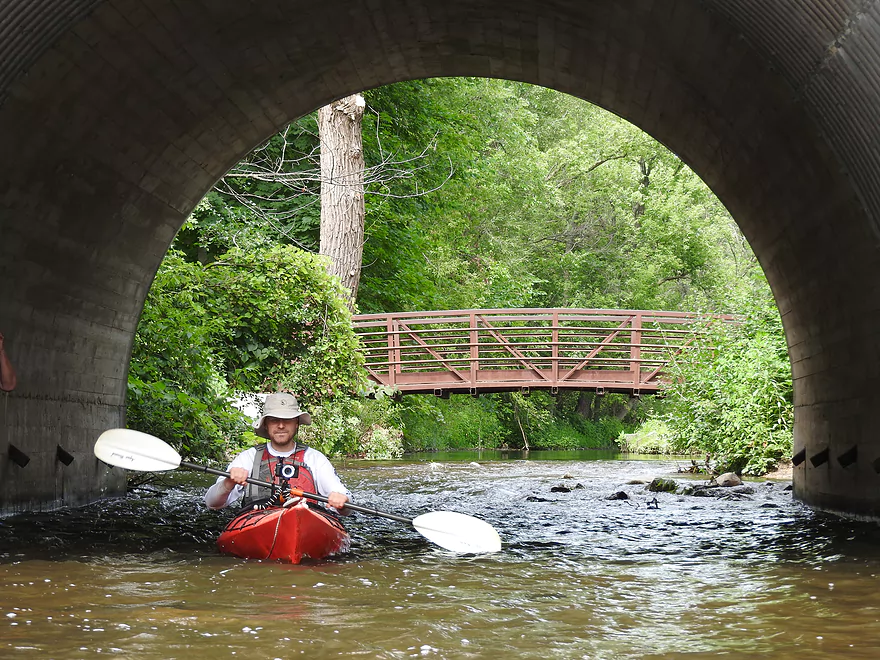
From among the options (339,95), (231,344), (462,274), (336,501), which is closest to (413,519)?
(336,501)

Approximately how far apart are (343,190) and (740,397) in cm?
794

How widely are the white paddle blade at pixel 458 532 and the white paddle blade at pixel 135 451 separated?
1.81 m

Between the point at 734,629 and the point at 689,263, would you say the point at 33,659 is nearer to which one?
the point at 734,629

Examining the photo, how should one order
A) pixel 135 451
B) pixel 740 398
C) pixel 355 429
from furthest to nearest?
pixel 355 429, pixel 740 398, pixel 135 451

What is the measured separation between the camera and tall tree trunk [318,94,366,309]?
1758 cm

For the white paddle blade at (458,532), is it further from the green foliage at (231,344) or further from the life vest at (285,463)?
the green foliage at (231,344)

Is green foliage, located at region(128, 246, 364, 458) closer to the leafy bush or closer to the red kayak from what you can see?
the leafy bush

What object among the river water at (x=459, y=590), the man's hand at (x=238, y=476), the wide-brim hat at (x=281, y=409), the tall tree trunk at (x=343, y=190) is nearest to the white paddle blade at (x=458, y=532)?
the river water at (x=459, y=590)

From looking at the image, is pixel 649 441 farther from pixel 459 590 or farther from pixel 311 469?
pixel 459 590

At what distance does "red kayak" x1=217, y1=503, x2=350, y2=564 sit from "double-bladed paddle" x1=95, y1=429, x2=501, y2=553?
177mm

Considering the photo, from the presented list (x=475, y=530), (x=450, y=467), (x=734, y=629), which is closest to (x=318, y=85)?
(x=475, y=530)

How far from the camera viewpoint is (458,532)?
657cm

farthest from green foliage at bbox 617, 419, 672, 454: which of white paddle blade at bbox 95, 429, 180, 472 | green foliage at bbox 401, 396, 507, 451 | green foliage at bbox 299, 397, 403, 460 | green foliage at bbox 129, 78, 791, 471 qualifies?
white paddle blade at bbox 95, 429, 180, 472

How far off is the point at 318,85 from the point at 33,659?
602cm
